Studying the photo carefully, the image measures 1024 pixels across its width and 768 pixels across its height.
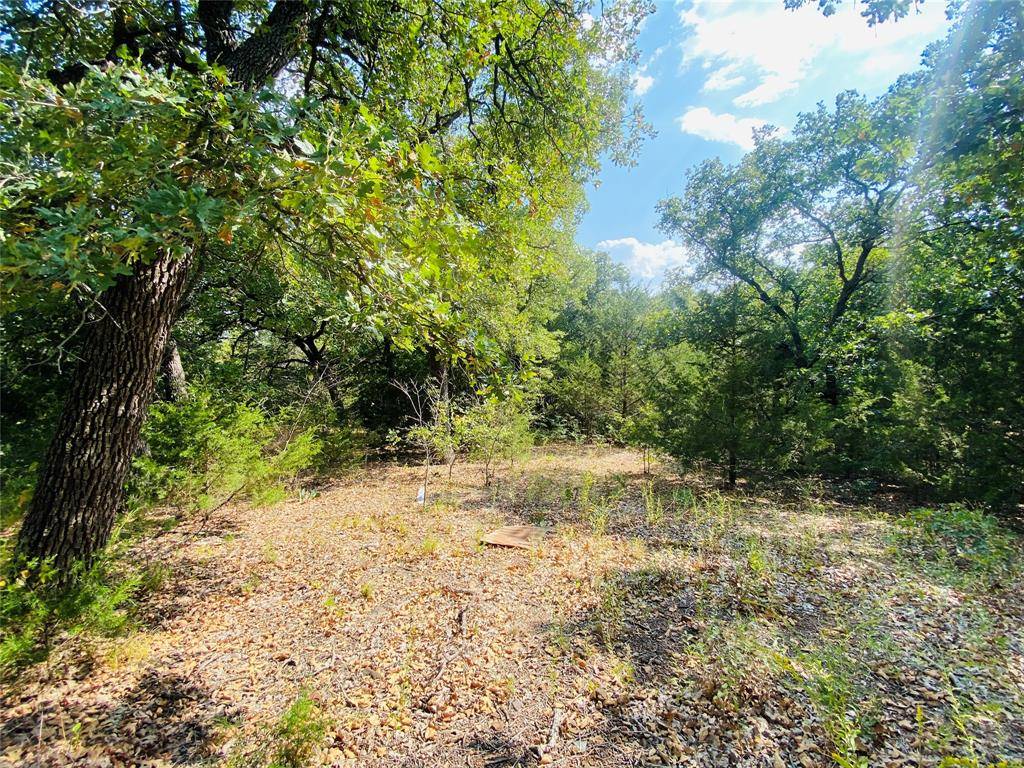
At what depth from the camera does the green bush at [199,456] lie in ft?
14.2

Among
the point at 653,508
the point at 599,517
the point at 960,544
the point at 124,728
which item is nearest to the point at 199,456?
the point at 124,728

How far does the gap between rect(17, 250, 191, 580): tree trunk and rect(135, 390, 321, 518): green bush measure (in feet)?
5.21

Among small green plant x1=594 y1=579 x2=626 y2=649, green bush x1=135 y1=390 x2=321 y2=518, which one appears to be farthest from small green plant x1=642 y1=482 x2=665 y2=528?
green bush x1=135 y1=390 x2=321 y2=518

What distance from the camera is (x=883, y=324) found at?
7.09m

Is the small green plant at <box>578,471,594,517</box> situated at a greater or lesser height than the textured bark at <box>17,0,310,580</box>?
lesser

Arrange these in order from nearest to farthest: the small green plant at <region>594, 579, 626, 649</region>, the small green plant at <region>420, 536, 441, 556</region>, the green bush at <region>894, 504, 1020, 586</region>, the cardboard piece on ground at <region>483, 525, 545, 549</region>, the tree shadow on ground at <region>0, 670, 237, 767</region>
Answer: the tree shadow on ground at <region>0, 670, 237, 767</region> < the small green plant at <region>594, 579, 626, 649</region> < the green bush at <region>894, 504, 1020, 586</region> < the small green plant at <region>420, 536, 441, 556</region> < the cardboard piece on ground at <region>483, 525, 545, 549</region>

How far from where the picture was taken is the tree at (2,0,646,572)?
1531 millimetres

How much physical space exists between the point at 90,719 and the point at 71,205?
2.64 meters

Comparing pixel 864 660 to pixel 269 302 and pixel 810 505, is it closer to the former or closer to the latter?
pixel 810 505

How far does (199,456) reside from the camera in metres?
4.68

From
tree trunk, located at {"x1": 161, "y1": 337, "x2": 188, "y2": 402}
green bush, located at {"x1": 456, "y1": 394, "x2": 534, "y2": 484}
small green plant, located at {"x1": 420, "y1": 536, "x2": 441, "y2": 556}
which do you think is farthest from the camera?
green bush, located at {"x1": 456, "y1": 394, "x2": 534, "y2": 484}

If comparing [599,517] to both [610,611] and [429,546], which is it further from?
[429,546]

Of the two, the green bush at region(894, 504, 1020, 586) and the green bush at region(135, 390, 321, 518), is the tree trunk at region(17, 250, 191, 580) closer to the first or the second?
the green bush at region(135, 390, 321, 518)

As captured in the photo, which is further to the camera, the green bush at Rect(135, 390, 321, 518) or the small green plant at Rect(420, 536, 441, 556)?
the small green plant at Rect(420, 536, 441, 556)
